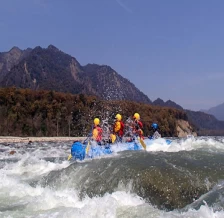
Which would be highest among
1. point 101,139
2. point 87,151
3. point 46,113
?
point 46,113

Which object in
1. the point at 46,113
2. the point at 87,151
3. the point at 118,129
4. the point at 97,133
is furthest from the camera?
the point at 46,113

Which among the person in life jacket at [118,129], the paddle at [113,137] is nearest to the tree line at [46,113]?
the person in life jacket at [118,129]

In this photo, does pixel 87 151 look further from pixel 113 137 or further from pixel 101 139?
pixel 113 137

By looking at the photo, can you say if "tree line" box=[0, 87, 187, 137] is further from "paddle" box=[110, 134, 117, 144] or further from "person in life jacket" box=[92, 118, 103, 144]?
"person in life jacket" box=[92, 118, 103, 144]

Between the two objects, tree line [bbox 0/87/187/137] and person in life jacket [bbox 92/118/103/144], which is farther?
tree line [bbox 0/87/187/137]

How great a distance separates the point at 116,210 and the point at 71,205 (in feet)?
4.44

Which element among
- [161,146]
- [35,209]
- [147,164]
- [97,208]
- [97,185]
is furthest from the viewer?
[161,146]

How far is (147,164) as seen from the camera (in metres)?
9.48

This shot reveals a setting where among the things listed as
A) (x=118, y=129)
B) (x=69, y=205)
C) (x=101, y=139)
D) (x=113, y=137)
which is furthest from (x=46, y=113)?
(x=69, y=205)

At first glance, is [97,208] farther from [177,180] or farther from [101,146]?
[101,146]

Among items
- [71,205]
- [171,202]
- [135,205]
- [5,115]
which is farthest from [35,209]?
[5,115]

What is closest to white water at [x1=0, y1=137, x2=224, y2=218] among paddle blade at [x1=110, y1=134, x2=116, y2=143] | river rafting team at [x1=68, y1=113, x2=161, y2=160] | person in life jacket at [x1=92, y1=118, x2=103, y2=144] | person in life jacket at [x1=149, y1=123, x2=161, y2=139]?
river rafting team at [x1=68, y1=113, x2=161, y2=160]

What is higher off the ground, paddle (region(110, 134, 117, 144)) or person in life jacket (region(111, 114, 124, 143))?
person in life jacket (region(111, 114, 124, 143))

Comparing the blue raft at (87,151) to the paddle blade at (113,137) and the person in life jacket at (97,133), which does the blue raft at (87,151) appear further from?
A: the paddle blade at (113,137)
